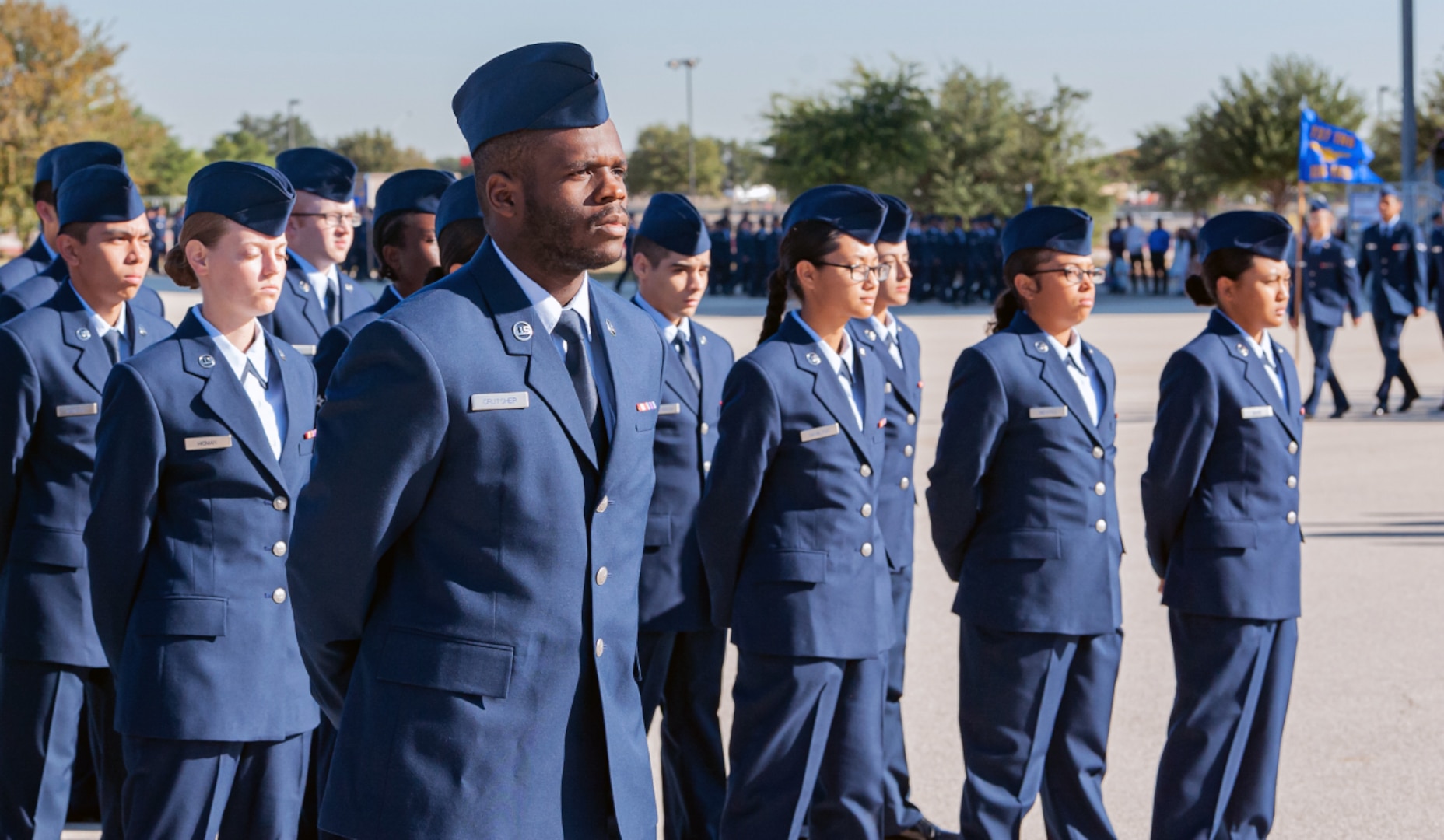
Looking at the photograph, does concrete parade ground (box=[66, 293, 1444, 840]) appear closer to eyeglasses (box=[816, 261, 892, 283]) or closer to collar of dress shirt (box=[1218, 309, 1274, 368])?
collar of dress shirt (box=[1218, 309, 1274, 368])

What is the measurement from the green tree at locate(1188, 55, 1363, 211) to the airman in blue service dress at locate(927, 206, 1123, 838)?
39.2m

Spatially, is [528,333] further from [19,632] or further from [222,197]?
[19,632]

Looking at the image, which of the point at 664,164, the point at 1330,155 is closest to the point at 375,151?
the point at 664,164

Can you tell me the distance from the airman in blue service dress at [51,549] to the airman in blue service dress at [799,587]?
1760 mm

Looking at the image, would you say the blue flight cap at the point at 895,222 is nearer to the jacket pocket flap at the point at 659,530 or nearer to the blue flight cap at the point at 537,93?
the jacket pocket flap at the point at 659,530

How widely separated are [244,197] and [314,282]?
6.97 feet

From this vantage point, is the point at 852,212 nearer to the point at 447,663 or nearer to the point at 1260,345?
the point at 1260,345

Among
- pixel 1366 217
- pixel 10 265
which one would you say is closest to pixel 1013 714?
pixel 10 265

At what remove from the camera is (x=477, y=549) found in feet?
8.27

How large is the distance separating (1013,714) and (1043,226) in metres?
1.42

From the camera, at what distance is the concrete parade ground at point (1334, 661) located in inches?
218

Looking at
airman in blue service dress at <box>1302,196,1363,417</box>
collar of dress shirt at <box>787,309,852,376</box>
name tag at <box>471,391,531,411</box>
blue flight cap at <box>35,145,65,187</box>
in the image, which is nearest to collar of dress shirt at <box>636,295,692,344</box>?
collar of dress shirt at <box>787,309,852,376</box>

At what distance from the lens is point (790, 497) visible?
4.54 meters

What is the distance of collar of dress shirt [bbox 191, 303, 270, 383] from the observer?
3912mm
